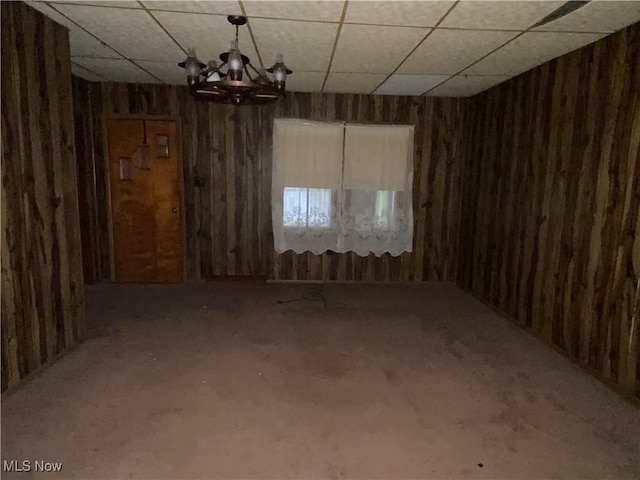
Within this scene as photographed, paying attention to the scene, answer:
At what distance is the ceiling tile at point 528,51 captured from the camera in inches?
111

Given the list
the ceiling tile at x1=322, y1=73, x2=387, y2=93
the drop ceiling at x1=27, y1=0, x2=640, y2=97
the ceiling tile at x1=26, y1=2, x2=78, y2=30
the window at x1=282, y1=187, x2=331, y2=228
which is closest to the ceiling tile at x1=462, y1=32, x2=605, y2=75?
the drop ceiling at x1=27, y1=0, x2=640, y2=97

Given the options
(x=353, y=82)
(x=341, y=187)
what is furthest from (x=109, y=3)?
(x=341, y=187)

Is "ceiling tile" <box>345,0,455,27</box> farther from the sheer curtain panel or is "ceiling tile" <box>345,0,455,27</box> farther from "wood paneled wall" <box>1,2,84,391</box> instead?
the sheer curtain panel

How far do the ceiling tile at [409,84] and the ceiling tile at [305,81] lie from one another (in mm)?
714

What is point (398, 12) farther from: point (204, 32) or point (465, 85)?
point (465, 85)

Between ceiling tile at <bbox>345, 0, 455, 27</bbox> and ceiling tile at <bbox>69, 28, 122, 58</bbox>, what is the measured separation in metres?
2.02

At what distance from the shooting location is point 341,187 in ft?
16.6

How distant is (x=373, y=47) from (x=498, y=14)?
97 centimetres

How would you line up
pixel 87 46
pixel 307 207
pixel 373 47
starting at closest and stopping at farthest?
pixel 373 47
pixel 87 46
pixel 307 207

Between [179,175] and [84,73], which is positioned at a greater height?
[84,73]

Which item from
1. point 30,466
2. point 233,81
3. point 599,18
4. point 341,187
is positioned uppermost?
point 599,18

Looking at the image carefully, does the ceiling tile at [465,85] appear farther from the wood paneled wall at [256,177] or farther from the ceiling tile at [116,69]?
the ceiling tile at [116,69]

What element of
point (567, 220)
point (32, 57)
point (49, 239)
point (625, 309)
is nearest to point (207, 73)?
point (32, 57)

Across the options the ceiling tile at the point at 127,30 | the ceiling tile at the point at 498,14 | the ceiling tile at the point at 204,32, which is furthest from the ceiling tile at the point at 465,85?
the ceiling tile at the point at 127,30
